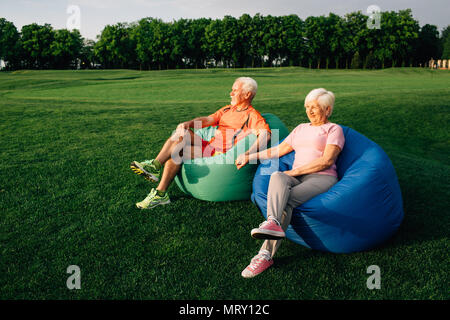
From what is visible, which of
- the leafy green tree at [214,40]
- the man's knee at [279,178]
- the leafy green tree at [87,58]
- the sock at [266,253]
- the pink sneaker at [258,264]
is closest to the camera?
the pink sneaker at [258,264]

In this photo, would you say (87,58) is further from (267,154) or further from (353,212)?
(353,212)

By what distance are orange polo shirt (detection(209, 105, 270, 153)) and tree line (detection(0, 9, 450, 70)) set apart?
52.8 m

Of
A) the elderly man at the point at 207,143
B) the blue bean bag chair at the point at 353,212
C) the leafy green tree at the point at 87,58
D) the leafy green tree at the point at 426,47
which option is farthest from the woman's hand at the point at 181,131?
the leafy green tree at the point at 426,47

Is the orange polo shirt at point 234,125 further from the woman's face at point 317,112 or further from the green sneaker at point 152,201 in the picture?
the green sneaker at point 152,201

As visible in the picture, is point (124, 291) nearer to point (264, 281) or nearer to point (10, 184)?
point (264, 281)

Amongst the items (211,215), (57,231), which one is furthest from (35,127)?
(211,215)

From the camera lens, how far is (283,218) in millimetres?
2992

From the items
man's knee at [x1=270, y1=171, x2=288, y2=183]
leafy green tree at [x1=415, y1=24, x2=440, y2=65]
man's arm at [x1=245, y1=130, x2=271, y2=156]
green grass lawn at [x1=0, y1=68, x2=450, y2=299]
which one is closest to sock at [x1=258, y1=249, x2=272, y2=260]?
green grass lawn at [x1=0, y1=68, x2=450, y2=299]

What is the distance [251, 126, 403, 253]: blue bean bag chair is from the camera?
2.96 m

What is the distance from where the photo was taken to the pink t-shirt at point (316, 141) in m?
3.30

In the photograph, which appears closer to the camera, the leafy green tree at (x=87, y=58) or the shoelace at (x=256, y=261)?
the shoelace at (x=256, y=261)

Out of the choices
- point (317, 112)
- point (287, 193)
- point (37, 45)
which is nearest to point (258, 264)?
point (287, 193)
